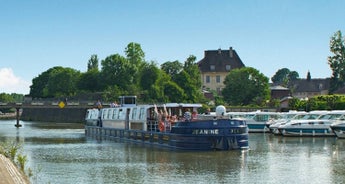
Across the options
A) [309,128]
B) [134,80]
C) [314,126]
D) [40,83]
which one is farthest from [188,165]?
[40,83]

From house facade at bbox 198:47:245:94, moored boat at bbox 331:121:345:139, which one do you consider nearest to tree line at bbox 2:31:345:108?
house facade at bbox 198:47:245:94

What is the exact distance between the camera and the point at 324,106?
83312 millimetres

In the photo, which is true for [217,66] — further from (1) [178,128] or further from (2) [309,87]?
(1) [178,128]

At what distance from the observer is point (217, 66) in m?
150

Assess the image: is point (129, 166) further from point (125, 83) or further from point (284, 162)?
point (125, 83)

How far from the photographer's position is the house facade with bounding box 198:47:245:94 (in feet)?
493

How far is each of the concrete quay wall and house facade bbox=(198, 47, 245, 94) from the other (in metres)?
33.6

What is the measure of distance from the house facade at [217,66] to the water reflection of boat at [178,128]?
3537 inches

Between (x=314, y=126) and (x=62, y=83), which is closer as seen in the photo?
(x=314, y=126)

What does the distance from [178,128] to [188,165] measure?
326 inches

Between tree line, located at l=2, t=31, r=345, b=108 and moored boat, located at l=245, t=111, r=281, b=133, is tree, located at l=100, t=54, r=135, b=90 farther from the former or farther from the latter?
moored boat, located at l=245, t=111, r=281, b=133

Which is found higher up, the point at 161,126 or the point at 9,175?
the point at 161,126

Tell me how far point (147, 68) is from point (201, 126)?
273 ft

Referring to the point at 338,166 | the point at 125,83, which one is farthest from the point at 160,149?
the point at 125,83
